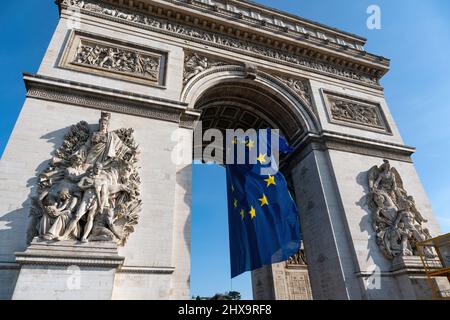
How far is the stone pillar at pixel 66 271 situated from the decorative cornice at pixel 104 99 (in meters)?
4.24

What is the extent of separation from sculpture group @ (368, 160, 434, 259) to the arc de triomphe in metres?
0.05

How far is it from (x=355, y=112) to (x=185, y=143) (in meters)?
8.38

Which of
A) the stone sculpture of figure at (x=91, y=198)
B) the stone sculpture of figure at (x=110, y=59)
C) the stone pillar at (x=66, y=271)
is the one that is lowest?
the stone pillar at (x=66, y=271)

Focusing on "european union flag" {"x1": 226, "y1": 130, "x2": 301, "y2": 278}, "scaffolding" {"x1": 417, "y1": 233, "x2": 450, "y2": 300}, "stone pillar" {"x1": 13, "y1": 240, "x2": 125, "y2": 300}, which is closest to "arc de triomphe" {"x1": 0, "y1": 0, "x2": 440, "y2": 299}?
"stone pillar" {"x1": 13, "y1": 240, "x2": 125, "y2": 300}

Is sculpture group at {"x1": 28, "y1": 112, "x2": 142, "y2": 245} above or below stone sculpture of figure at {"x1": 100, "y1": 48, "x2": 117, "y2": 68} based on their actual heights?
below

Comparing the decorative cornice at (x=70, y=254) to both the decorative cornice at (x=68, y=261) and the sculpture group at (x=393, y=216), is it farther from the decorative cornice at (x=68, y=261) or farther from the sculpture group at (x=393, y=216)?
the sculpture group at (x=393, y=216)

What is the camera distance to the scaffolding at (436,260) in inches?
327

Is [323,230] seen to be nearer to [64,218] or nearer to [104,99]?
[64,218]

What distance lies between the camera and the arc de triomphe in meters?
6.46

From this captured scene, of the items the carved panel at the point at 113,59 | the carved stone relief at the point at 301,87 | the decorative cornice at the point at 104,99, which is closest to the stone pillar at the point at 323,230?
the carved stone relief at the point at 301,87

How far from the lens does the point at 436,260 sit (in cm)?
916

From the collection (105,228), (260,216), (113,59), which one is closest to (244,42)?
(113,59)

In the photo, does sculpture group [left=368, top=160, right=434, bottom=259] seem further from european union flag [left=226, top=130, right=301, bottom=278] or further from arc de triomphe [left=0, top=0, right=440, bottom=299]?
european union flag [left=226, top=130, right=301, bottom=278]

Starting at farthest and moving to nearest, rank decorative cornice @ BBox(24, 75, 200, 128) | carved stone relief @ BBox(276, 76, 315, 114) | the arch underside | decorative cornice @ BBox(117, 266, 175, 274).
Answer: carved stone relief @ BBox(276, 76, 315, 114) → the arch underside → decorative cornice @ BBox(24, 75, 200, 128) → decorative cornice @ BBox(117, 266, 175, 274)
